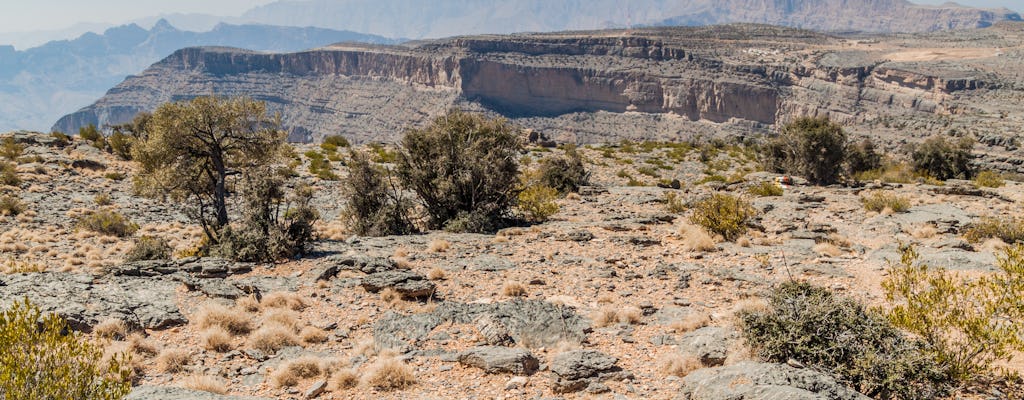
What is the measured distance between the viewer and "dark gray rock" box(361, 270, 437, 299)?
9411mm

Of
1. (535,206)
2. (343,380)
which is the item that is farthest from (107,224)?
(343,380)

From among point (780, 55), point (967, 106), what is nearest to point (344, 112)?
point (780, 55)

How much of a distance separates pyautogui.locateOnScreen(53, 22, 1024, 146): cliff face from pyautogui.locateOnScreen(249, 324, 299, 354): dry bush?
9750 cm

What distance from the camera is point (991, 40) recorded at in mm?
A: 108250

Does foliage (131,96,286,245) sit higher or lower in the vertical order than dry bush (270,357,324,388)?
higher

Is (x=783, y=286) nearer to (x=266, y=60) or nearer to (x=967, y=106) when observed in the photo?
(x=967, y=106)

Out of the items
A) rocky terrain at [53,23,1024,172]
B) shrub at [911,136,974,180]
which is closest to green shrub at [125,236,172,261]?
shrub at [911,136,974,180]

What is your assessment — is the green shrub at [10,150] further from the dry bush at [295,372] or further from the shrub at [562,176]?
the dry bush at [295,372]

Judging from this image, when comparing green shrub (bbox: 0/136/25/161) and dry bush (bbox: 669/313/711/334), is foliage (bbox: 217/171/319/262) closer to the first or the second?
dry bush (bbox: 669/313/711/334)

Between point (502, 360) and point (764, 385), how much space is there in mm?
3013

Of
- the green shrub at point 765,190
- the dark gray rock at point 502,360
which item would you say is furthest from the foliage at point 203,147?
the green shrub at point 765,190

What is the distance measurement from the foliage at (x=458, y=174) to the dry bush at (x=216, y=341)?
7983 millimetres

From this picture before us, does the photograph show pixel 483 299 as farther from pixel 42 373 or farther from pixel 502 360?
pixel 42 373

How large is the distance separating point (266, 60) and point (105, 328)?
20187 cm
